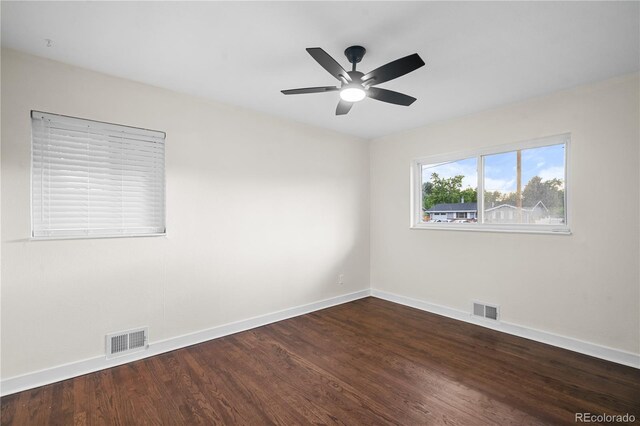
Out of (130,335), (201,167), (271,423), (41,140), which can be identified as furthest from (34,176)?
(271,423)

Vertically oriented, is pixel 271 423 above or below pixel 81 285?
below

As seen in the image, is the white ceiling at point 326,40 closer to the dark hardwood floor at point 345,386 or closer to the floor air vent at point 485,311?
the floor air vent at point 485,311

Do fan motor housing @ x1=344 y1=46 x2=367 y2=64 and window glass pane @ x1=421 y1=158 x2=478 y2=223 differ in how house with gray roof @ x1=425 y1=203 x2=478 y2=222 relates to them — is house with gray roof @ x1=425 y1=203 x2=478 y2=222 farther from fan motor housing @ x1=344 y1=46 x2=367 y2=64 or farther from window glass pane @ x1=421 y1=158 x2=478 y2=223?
fan motor housing @ x1=344 y1=46 x2=367 y2=64

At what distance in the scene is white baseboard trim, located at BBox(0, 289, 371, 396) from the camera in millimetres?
2277

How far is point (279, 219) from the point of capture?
381cm

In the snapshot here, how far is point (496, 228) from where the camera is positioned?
11.7ft

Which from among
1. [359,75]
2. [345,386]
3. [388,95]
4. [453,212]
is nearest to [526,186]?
[453,212]

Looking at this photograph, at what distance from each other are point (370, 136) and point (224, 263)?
287 cm

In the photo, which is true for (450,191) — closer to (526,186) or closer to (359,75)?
(526,186)

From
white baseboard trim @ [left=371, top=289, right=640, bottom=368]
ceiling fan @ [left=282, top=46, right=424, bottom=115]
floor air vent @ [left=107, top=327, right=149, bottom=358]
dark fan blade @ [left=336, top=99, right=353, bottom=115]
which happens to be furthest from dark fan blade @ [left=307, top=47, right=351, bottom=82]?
white baseboard trim @ [left=371, top=289, right=640, bottom=368]

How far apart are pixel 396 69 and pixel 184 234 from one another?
2.43 meters

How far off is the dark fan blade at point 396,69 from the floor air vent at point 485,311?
113 inches

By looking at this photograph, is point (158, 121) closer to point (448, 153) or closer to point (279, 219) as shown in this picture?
point (279, 219)

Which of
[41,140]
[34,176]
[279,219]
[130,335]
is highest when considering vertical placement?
[41,140]
